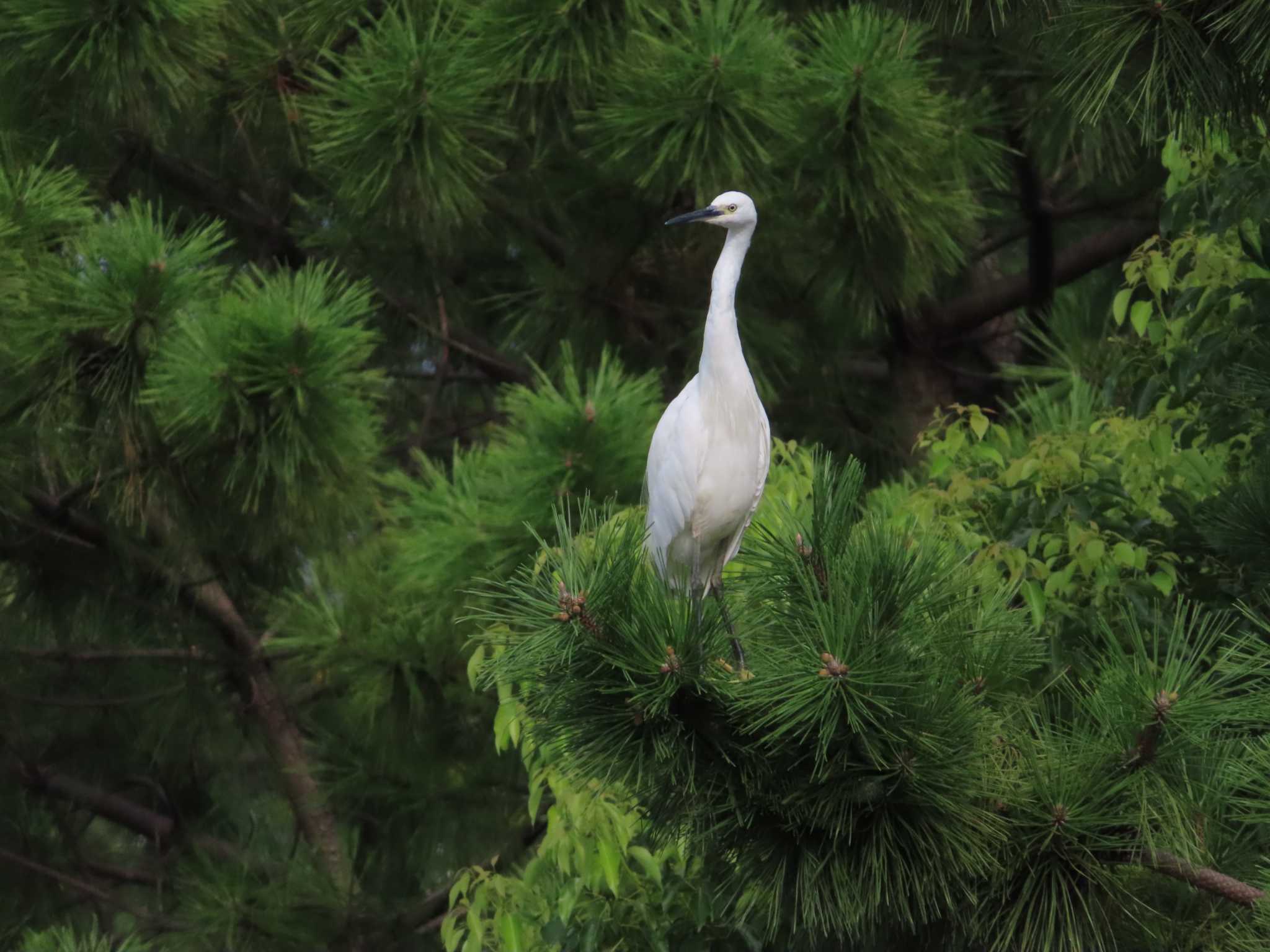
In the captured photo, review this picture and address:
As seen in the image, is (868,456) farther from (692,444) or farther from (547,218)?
(692,444)

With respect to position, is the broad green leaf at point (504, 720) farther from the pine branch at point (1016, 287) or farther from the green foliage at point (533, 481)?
the pine branch at point (1016, 287)

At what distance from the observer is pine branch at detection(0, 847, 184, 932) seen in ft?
13.4

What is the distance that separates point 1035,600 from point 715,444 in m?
0.55

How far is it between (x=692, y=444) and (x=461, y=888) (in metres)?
0.78

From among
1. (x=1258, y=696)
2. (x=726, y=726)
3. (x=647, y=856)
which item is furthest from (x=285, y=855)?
(x=1258, y=696)

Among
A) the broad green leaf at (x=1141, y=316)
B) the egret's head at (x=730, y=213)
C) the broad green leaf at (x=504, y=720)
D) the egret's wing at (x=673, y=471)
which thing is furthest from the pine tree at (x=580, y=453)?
the egret's head at (x=730, y=213)

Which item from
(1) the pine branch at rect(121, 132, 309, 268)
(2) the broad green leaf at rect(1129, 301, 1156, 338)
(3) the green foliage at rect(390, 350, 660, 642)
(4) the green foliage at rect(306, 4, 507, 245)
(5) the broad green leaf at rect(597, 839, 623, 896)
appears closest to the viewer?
(5) the broad green leaf at rect(597, 839, 623, 896)

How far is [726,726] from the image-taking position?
1787mm

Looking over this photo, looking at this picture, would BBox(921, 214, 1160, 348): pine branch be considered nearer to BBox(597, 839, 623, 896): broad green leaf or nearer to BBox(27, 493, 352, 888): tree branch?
BBox(27, 493, 352, 888): tree branch

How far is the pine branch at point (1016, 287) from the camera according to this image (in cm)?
452

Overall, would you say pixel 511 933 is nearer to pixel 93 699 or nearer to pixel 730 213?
pixel 730 213

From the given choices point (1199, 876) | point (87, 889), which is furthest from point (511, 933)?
point (87, 889)

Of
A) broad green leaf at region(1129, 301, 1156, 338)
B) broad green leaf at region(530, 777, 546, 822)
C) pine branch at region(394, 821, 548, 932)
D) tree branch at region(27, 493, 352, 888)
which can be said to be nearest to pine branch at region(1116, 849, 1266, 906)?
broad green leaf at region(530, 777, 546, 822)

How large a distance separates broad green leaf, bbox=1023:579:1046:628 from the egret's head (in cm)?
74
